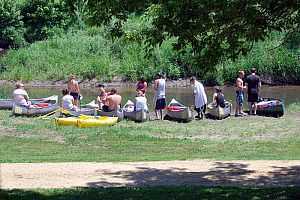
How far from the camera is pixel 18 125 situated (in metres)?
20.4

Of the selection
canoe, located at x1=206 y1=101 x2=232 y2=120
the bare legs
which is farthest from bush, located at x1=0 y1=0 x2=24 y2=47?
canoe, located at x1=206 y1=101 x2=232 y2=120

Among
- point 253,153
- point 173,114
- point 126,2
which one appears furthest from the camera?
point 173,114

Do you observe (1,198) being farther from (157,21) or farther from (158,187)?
(157,21)

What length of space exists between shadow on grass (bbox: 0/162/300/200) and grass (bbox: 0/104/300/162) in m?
1.80

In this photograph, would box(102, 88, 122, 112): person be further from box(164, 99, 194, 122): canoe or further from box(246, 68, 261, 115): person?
box(246, 68, 261, 115): person

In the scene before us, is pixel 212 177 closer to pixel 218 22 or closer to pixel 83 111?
pixel 218 22

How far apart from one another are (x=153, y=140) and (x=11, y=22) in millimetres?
30057

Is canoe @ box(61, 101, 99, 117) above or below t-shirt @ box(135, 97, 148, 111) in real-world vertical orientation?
below

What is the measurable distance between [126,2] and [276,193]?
440 centimetres

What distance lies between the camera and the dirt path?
1205cm

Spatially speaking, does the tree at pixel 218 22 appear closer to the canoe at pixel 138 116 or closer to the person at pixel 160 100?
Answer: the canoe at pixel 138 116

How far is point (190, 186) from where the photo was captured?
1170 cm

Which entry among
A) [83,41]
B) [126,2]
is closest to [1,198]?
[126,2]

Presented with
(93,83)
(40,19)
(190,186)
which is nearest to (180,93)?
(93,83)
